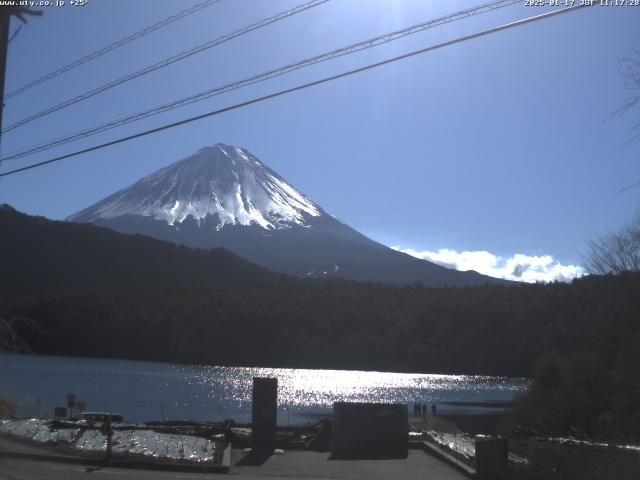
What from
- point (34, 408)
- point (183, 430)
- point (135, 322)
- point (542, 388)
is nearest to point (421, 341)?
point (135, 322)

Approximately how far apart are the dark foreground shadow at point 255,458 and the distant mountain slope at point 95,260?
135814 mm

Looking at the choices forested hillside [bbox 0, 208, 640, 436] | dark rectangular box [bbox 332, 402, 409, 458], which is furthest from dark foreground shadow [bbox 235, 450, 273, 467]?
forested hillside [bbox 0, 208, 640, 436]

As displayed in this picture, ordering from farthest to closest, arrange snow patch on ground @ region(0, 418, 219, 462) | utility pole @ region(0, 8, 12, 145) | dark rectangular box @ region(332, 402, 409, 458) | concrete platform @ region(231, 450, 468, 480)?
dark rectangular box @ region(332, 402, 409, 458) → snow patch on ground @ region(0, 418, 219, 462) → concrete platform @ region(231, 450, 468, 480) → utility pole @ region(0, 8, 12, 145)

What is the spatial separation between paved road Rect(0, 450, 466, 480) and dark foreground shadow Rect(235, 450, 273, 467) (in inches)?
4.0

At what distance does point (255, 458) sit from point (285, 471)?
1.48m

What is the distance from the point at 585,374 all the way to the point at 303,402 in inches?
1590

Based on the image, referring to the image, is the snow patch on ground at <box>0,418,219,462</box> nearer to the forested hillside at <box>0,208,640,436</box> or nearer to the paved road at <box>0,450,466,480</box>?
the paved road at <box>0,450,466,480</box>

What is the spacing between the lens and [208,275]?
535ft

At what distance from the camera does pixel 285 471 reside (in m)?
15.7

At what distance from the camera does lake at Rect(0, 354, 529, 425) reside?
182ft

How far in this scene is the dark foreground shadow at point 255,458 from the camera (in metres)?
16.3

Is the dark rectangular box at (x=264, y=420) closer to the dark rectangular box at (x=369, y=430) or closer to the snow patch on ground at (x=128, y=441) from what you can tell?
the snow patch on ground at (x=128, y=441)

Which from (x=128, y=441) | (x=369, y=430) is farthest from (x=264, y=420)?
(x=128, y=441)

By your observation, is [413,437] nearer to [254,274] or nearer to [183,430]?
[183,430]
